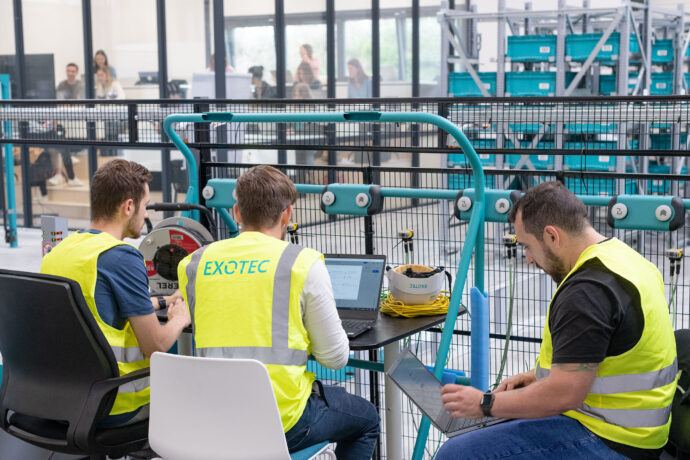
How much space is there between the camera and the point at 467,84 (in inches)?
315

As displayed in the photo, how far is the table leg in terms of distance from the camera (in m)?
2.75

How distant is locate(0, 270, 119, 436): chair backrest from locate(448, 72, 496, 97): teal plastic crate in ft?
19.9

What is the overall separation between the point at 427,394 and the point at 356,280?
0.65m

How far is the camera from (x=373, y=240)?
11.6 ft

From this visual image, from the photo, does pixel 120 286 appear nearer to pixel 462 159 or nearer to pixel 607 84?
pixel 462 159

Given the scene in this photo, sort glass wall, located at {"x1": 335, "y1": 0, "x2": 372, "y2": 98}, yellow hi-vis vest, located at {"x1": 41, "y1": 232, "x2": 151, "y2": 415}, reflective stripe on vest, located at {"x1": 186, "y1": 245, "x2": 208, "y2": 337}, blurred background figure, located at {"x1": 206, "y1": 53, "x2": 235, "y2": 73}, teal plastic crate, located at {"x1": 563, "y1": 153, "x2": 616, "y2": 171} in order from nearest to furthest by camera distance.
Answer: reflective stripe on vest, located at {"x1": 186, "y1": 245, "x2": 208, "y2": 337} < yellow hi-vis vest, located at {"x1": 41, "y1": 232, "x2": 151, "y2": 415} < teal plastic crate, located at {"x1": 563, "y1": 153, "x2": 616, "y2": 171} < blurred background figure, located at {"x1": 206, "y1": 53, "x2": 235, "y2": 73} < glass wall, located at {"x1": 335, "y1": 0, "x2": 372, "y2": 98}

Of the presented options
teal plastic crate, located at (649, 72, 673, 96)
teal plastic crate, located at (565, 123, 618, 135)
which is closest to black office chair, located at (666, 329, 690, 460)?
teal plastic crate, located at (565, 123, 618, 135)

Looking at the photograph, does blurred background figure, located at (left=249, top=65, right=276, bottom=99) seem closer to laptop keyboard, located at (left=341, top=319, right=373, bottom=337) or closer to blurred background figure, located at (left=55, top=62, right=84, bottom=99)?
blurred background figure, located at (left=55, top=62, right=84, bottom=99)

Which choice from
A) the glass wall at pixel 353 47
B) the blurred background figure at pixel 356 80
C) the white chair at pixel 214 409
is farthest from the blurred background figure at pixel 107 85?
the white chair at pixel 214 409

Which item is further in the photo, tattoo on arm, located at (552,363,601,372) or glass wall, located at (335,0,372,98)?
glass wall, located at (335,0,372,98)

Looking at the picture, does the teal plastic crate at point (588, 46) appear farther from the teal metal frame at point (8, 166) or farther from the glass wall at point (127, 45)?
the teal metal frame at point (8, 166)

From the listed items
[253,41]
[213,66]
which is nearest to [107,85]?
[213,66]

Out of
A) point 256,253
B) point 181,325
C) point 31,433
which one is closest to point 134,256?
point 181,325

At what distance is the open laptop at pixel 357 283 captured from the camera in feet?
9.38
